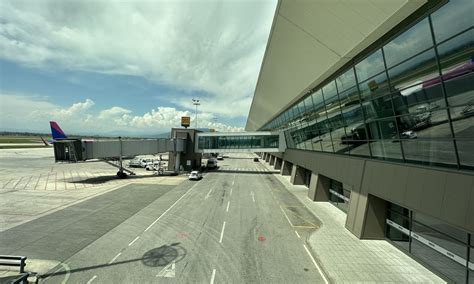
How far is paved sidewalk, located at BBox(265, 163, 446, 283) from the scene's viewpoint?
1056cm

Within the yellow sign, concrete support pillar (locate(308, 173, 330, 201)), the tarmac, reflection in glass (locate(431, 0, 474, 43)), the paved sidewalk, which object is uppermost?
the yellow sign

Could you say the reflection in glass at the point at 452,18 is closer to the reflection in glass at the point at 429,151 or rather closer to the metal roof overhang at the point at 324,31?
the metal roof overhang at the point at 324,31

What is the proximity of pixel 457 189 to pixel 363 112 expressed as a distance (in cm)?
802

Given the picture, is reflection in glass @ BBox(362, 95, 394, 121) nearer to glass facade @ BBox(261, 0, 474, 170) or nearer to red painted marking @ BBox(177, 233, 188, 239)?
glass facade @ BBox(261, 0, 474, 170)

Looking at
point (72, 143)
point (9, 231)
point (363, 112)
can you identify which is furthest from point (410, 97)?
point (72, 143)

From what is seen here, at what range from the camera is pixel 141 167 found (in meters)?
52.1

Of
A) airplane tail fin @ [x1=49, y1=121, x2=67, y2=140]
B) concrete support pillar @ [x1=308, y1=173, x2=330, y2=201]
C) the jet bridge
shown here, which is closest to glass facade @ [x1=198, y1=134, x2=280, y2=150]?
the jet bridge

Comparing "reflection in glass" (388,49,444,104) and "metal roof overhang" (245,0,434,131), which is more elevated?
"metal roof overhang" (245,0,434,131)

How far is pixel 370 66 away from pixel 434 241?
11.1 m

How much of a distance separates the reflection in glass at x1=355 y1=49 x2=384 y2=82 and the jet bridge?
36585mm

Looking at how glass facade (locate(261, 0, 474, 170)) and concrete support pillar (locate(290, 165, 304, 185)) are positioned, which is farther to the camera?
concrete support pillar (locate(290, 165, 304, 185))

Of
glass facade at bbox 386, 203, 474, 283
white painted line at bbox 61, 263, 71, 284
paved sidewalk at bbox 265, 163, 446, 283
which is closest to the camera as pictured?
white painted line at bbox 61, 263, 71, 284

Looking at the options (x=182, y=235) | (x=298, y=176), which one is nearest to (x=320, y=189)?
(x=298, y=176)

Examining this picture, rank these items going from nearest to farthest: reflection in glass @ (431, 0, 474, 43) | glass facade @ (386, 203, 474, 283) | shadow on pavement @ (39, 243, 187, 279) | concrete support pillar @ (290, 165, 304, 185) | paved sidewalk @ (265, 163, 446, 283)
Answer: reflection in glass @ (431, 0, 474, 43) < glass facade @ (386, 203, 474, 283) < shadow on pavement @ (39, 243, 187, 279) < paved sidewalk @ (265, 163, 446, 283) < concrete support pillar @ (290, 165, 304, 185)
